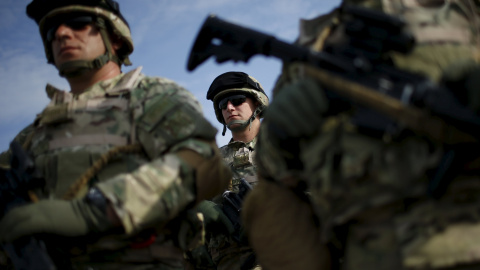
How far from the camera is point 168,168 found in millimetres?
2377

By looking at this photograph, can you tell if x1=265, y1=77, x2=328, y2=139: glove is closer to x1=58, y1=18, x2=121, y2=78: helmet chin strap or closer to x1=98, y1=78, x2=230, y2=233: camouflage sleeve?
x1=98, y1=78, x2=230, y2=233: camouflage sleeve

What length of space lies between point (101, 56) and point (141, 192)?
1132mm

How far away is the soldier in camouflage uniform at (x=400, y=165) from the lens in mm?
1574

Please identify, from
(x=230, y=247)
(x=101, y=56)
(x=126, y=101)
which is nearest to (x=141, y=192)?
(x=126, y=101)

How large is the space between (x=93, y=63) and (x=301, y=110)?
1694mm

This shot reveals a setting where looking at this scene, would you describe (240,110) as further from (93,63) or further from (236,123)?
(93,63)

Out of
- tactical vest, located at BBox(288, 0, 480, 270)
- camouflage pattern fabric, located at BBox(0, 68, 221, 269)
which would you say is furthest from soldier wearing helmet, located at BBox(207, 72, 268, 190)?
tactical vest, located at BBox(288, 0, 480, 270)

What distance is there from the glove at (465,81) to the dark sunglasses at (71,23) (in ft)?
7.21

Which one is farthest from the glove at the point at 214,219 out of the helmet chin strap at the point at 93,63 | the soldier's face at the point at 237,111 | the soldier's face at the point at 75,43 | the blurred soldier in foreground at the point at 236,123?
the soldier's face at the point at 75,43

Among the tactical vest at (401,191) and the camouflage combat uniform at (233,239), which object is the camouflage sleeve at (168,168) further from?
the camouflage combat uniform at (233,239)

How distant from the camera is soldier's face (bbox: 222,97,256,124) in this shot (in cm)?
601

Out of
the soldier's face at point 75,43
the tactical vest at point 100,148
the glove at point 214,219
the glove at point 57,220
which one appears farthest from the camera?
the glove at point 214,219

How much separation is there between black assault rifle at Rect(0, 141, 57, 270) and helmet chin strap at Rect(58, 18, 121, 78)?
554mm

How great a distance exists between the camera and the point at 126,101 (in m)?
2.77
